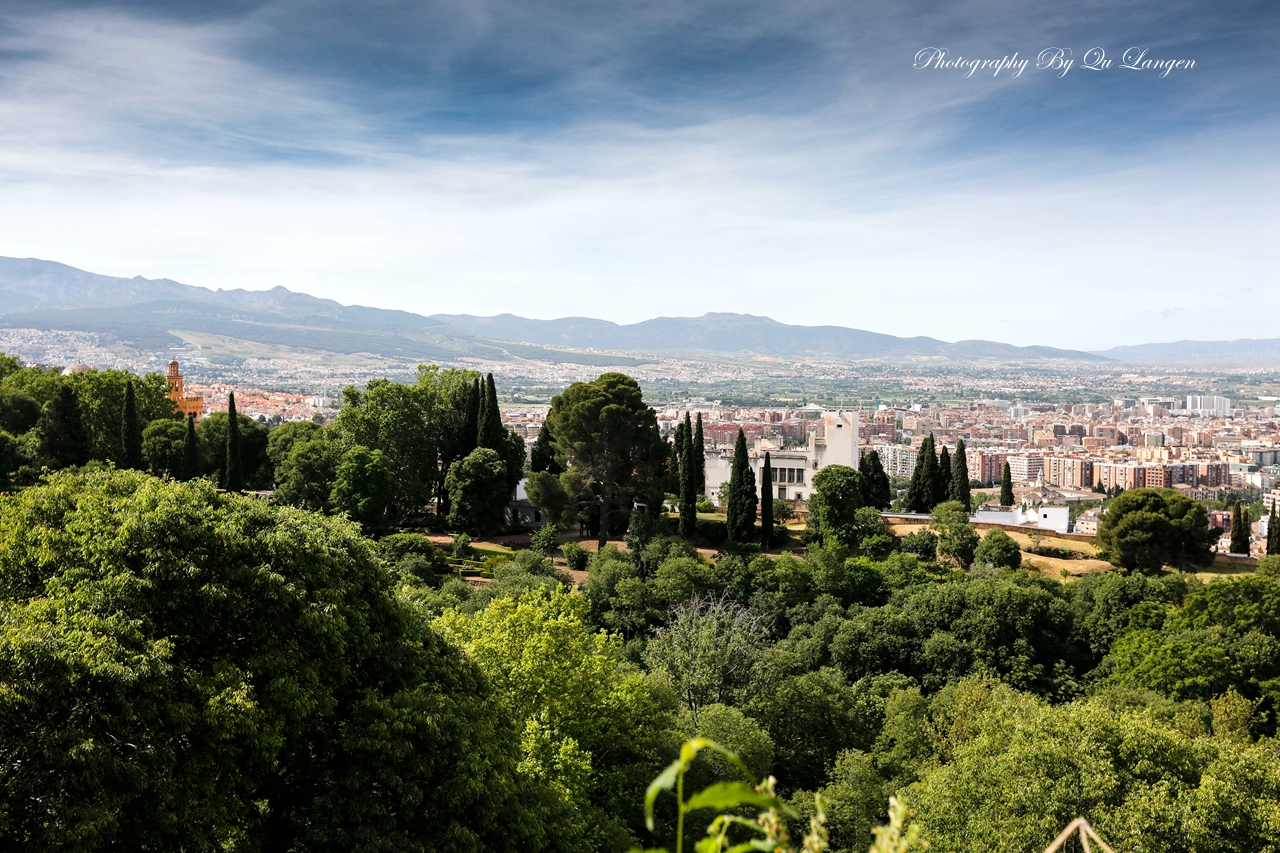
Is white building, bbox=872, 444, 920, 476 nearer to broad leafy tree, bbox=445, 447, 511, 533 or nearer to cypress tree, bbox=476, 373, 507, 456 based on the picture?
cypress tree, bbox=476, 373, 507, 456

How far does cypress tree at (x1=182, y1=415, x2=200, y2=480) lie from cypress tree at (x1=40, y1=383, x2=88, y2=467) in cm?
353

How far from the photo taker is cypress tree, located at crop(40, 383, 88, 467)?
1145 inches

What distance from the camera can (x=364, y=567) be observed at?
9.70 meters

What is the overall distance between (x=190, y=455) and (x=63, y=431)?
179 inches

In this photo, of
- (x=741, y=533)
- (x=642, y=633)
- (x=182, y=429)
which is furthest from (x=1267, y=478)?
(x=182, y=429)

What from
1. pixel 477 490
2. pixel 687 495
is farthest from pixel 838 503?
pixel 477 490

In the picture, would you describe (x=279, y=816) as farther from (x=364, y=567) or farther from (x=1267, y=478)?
(x=1267, y=478)

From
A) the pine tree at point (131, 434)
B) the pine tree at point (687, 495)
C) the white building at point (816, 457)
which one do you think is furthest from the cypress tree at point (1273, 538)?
the pine tree at point (131, 434)

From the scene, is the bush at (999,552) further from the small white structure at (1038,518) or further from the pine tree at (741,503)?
the pine tree at (741,503)

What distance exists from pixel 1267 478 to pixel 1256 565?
81.4m

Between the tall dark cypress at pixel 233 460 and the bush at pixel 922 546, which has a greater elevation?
the tall dark cypress at pixel 233 460

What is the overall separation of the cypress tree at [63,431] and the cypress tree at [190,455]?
353 cm

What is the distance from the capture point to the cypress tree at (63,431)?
29094 mm

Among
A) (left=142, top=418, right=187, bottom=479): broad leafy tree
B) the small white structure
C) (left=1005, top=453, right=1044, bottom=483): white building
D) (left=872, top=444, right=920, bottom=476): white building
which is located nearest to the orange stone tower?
(left=142, top=418, right=187, bottom=479): broad leafy tree
